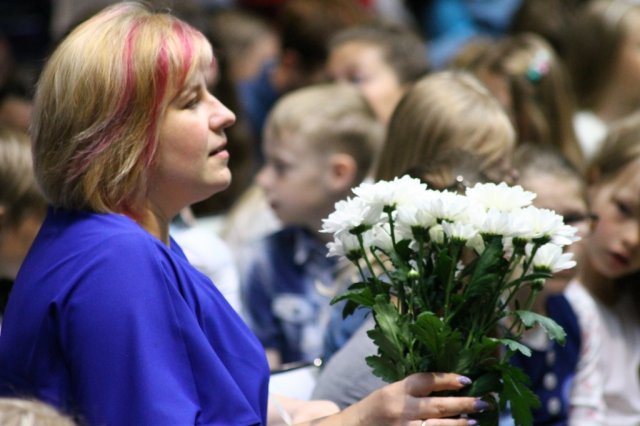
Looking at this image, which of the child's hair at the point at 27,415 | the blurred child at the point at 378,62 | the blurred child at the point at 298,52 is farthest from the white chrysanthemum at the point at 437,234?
the blurred child at the point at 298,52

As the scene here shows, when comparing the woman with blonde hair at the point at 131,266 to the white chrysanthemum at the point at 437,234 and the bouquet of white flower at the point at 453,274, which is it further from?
the white chrysanthemum at the point at 437,234

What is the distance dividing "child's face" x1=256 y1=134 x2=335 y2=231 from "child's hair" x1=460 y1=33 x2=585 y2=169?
3.11ft

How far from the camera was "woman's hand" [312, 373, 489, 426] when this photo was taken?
199 cm

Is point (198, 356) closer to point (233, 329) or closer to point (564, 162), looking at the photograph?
point (233, 329)

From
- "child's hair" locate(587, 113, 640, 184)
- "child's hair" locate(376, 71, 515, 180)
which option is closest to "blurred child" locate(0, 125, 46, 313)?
"child's hair" locate(376, 71, 515, 180)

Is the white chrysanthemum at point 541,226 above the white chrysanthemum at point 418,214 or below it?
above

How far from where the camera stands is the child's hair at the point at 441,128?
3.27m

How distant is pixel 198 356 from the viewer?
6.68 feet

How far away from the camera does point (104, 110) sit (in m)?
2.08

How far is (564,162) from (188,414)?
1950mm

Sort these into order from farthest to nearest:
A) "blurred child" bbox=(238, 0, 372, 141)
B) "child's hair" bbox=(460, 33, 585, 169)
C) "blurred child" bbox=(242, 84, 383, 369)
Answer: "blurred child" bbox=(238, 0, 372, 141) → "child's hair" bbox=(460, 33, 585, 169) → "blurred child" bbox=(242, 84, 383, 369)

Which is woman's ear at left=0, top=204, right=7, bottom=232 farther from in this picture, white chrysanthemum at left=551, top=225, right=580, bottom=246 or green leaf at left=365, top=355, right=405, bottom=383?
white chrysanthemum at left=551, top=225, right=580, bottom=246

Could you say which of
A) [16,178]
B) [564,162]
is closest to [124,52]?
[16,178]

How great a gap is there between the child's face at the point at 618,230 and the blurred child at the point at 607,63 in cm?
143
